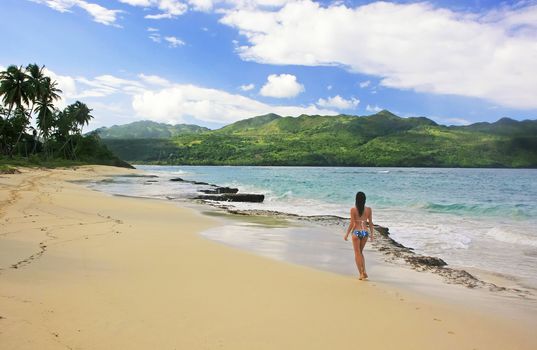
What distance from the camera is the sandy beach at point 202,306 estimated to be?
499cm

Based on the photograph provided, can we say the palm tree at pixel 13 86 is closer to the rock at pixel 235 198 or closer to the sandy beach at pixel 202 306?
the rock at pixel 235 198

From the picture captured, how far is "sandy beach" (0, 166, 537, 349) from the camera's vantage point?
4.99 meters

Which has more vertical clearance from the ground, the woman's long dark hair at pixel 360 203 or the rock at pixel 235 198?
the woman's long dark hair at pixel 360 203

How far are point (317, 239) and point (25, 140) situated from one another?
92.9 meters

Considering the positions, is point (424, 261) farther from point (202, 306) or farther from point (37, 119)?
point (37, 119)

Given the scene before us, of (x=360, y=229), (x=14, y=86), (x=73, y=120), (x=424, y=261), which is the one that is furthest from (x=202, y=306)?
(x=73, y=120)

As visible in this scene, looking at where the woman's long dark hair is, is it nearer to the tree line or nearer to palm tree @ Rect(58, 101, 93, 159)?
the tree line

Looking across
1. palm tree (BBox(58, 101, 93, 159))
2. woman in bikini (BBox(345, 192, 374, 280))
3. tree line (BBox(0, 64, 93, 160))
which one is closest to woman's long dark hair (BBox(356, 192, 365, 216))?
woman in bikini (BBox(345, 192, 374, 280))

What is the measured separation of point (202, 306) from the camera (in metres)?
6.20

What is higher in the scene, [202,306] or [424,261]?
[202,306]

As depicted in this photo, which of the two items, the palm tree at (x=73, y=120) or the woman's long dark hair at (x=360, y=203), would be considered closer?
the woman's long dark hair at (x=360, y=203)

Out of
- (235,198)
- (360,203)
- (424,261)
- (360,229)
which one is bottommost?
(235,198)

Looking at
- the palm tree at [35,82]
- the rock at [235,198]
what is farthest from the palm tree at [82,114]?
the rock at [235,198]

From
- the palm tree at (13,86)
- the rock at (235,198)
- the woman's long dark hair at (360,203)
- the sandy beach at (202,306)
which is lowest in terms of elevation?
the rock at (235,198)
